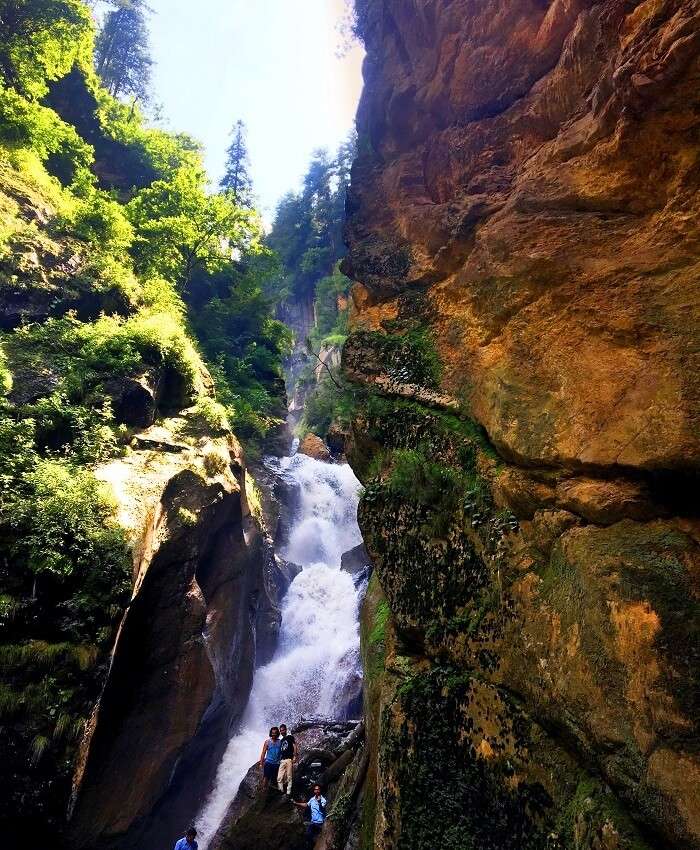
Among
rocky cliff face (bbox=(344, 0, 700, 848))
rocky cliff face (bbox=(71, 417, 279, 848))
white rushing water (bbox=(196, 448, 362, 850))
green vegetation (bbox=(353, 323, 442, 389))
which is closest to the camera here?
rocky cliff face (bbox=(344, 0, 700, 848))

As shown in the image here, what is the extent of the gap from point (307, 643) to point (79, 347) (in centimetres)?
1226

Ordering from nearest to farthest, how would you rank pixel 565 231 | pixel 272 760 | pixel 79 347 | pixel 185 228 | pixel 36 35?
pixel 565 231, pixel 272 760, pixel 79 347, pixel 36 35, pixel 185 228

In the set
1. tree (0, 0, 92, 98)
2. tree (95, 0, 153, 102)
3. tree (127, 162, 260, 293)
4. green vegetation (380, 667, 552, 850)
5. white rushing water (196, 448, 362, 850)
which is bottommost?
white rushing water (196, 448, 362, 850)

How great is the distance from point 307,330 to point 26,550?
126 ft

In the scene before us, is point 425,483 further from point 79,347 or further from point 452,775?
point 79,347

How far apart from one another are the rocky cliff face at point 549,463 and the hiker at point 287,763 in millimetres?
3135

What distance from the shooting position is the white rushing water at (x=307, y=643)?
522 inches

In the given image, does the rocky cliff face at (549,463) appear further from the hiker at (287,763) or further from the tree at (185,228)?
the tree at (185,228)

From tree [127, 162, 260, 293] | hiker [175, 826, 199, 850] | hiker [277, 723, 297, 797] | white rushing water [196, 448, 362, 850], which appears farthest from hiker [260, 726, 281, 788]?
tree [127, 162, 260, 293]

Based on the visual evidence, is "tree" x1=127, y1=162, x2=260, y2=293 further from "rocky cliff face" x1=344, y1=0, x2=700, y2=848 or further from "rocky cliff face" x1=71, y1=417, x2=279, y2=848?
"rocky cliff face" x1=344, y1=0, x2=700, y2=848

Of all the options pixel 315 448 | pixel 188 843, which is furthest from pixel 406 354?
pixel 315 448

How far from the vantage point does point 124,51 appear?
32844 mm

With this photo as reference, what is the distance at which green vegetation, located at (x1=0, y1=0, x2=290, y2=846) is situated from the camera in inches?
282

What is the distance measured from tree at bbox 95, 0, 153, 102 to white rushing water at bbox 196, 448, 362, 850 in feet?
95.3
